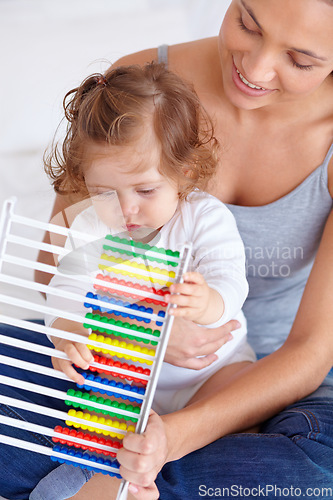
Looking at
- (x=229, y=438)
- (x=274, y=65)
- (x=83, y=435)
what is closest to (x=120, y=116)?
(x=274, y=65)

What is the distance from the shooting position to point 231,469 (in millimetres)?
884

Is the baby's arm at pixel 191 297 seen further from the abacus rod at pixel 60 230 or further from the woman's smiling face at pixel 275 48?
the woman's smiling face at pixel 275 48

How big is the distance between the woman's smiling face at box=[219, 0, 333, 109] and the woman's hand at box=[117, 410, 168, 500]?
592 mm

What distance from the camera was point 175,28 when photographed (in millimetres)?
1986

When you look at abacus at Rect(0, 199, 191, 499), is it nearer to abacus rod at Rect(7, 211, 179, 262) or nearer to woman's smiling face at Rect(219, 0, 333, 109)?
abacus rod at Rect(7, 211, 179, 262)

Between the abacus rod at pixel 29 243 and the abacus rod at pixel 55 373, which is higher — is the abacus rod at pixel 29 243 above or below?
above

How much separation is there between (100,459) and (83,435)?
0.14ft

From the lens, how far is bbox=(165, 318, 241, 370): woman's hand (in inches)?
37.9

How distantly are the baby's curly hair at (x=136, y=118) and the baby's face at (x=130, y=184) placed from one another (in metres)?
0.02

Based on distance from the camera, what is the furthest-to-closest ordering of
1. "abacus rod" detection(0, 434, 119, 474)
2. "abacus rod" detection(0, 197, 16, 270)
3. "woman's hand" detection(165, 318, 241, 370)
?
"woman's hand" detection(165, 318, 241, 370) → "abacus rod" detection(0, 434, 119, 474) → "abacus rod" detection(0, 197, 16, 270)

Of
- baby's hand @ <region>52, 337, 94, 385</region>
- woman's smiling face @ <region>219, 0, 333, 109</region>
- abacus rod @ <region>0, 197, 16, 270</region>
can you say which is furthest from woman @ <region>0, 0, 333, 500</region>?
abacus rod @ <region>0, 197, 16, 270</region>

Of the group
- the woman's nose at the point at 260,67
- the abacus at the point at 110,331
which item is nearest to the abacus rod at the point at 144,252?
the abacus at the point at 110,331

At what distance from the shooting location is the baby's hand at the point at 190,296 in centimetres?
68

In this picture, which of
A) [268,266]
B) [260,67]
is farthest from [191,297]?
[268,266]
